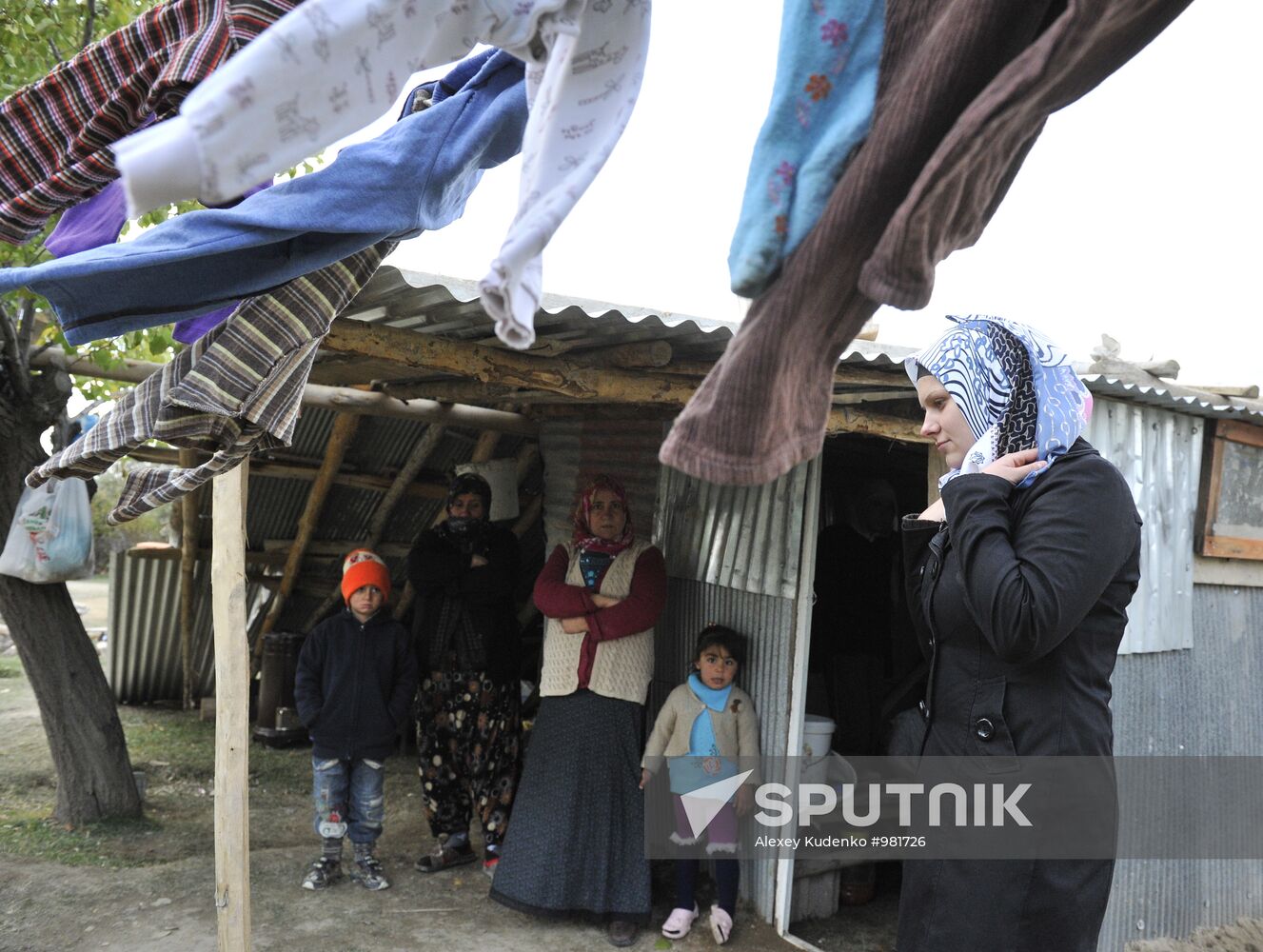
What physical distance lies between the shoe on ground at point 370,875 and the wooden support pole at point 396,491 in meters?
1.94

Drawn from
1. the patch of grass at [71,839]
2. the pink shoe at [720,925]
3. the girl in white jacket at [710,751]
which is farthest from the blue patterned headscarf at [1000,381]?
the patch of grass at [71,839]

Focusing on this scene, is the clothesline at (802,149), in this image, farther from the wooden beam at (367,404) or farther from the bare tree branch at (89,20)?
the bare tree branch at (89,20)

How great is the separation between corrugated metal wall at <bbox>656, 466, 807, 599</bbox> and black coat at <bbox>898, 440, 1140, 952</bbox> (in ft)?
9.33

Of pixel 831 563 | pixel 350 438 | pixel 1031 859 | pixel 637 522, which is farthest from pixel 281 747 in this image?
pixel 1031 859

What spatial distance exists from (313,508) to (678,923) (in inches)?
162

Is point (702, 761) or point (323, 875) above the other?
point (702, 761)

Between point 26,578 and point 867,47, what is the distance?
6.28 meters

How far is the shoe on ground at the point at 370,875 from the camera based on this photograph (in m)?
5.53

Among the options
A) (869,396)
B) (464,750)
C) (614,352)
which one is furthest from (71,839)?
(869,396)

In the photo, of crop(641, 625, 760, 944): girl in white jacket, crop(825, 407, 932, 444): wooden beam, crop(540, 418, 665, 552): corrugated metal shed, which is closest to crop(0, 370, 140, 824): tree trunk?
crop(540, 418, 665, 552): corrugated metal shed

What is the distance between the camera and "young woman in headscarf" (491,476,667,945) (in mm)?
5109

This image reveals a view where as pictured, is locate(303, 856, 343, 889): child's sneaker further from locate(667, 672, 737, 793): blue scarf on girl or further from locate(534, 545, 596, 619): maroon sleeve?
locate(667, 672, 737, 793): blue scarf on girl

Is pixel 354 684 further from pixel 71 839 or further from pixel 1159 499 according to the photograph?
pixel 1159 499

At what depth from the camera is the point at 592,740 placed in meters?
5.25
